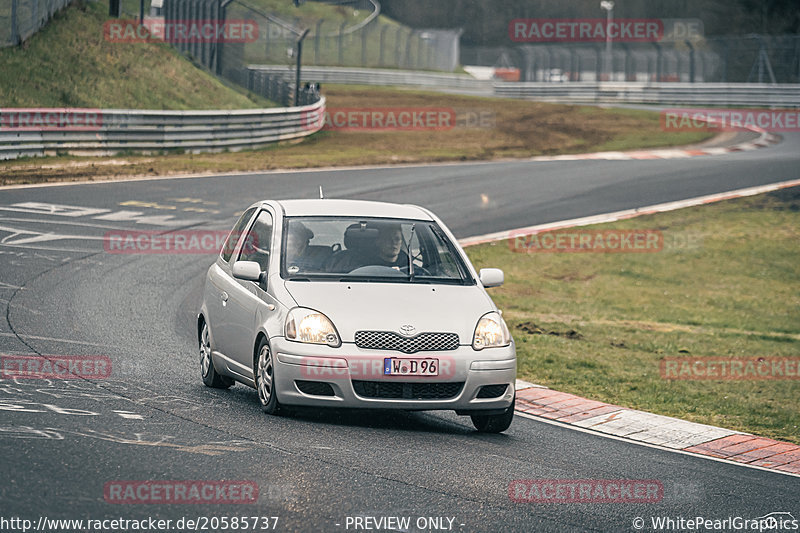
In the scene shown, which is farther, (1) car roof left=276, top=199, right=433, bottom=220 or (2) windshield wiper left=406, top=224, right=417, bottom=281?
(1) car roof left=276, top=199, right=433, bottom=220

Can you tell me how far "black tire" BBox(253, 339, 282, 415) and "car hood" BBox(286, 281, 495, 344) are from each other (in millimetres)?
479

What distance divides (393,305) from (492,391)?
94 centimetres

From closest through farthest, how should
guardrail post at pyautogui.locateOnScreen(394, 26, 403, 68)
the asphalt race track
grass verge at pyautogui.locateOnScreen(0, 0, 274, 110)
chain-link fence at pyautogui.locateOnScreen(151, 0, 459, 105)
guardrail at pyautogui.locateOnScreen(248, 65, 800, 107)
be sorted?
the asphalt race track
grass verge at pyautogui.locateOnScreen(0, 0, 274, 110)
chain-link fence at pyautogui.locateOnScreen(151, 0, 459, 105)
guardrail at pyautogui.locateOnScreen(248, 65, 800, 107)
guardrail post at pyautogui.locateOnScreen(394, 26, 403, 68)

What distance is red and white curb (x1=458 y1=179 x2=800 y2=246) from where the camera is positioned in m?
20.9

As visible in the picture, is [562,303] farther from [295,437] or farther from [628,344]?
[295,437]

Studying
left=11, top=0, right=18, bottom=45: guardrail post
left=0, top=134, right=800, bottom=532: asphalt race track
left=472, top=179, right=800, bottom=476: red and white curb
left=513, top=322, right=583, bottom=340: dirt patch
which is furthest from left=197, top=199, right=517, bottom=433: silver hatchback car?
left=11, top=0, right=18, bottom=45: guardrail post

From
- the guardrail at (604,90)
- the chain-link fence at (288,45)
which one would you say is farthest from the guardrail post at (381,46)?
the guardrail at (604,90)

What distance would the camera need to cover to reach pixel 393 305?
8117 millimetres

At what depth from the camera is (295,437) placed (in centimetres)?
746

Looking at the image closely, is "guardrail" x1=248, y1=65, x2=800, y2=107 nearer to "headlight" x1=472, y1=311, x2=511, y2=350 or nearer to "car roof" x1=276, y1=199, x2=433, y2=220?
"car roof" x1=276, y1=199, x2=433, y2=220

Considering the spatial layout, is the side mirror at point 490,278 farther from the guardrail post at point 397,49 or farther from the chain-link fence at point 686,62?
the guardrail post at point 397,49

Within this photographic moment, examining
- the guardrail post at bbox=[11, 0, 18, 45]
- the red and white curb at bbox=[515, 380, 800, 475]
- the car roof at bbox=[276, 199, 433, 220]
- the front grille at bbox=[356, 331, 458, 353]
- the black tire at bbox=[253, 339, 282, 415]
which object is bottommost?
the red and white curb at bbox=[515, 380, 800, 475]

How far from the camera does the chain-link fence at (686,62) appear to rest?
183 ft

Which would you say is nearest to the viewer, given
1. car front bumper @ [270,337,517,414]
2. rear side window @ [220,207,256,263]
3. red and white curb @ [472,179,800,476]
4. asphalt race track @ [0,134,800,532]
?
asphalt race track @ [0,134,800,532]
